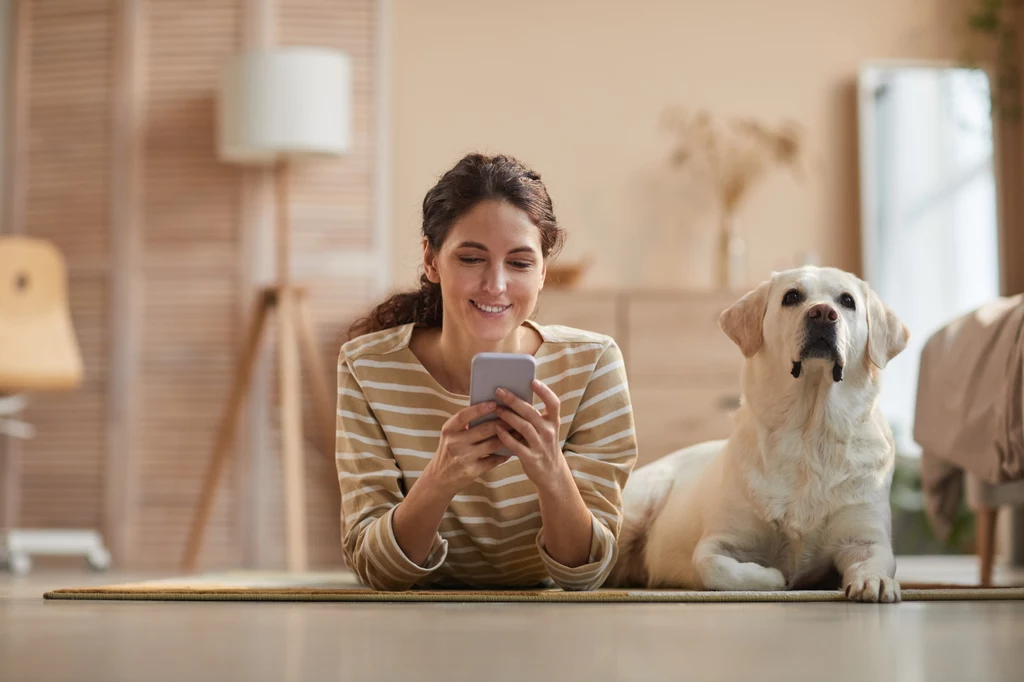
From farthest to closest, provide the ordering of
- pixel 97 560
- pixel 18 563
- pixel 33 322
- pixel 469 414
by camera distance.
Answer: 1. pixel 33 322
2. pixel 97 560
3. pixel 18 563
4. pixel 469 414

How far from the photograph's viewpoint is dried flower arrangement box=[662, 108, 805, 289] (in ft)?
16.3

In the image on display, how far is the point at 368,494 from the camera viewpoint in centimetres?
194

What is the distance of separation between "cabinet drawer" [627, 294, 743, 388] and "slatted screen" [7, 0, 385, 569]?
1168mm

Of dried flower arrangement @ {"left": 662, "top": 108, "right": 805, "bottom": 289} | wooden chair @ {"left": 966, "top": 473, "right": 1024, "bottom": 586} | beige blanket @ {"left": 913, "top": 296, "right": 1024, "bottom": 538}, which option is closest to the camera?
beige blanket @ {"left": 913, "top": 296, "right": 1024, "bottom": 538}

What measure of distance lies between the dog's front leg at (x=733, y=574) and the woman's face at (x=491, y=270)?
0.55 metres

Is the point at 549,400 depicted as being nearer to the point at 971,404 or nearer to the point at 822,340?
the point at 822,340

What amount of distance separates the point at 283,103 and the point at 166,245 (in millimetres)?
875

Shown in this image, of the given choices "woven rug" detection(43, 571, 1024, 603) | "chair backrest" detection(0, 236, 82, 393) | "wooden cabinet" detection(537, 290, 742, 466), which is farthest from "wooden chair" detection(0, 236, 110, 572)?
"woven rug" detection(43, 571, 1024, 603)

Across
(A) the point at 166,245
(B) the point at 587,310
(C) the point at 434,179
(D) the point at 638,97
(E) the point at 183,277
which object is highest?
(D) the point at 638,97

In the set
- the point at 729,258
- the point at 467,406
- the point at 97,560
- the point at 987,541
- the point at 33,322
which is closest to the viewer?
the point at 467,406

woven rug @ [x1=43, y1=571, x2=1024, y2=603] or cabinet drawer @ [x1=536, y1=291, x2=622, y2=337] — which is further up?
cabinet drawer @ [x1=536, y1=291, x2=622, y2=337]

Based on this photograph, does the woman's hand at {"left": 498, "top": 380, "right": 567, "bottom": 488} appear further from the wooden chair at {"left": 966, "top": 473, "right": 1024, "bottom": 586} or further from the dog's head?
the wooden chair at {"left": 966, "top": 473, "right": 1024, "bottom": 586}

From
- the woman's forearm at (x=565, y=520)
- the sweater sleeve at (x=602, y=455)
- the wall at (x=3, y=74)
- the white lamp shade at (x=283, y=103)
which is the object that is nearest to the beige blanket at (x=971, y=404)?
the sweater sleeve at (x=602, y=455)

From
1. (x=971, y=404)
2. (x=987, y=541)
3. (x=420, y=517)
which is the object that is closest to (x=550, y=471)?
(x=420, y=517)
